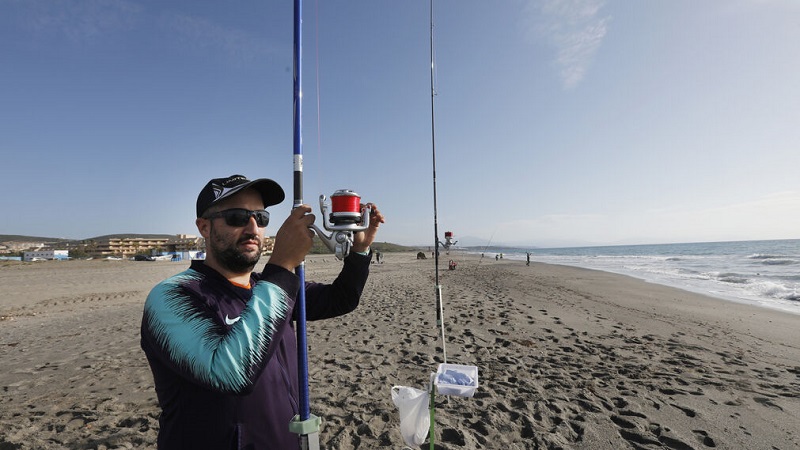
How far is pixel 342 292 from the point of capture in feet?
7.64

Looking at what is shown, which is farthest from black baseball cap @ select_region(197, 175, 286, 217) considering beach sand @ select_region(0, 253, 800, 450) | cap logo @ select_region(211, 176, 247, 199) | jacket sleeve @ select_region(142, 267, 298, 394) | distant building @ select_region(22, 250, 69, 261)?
distant building @ select_region(22, 250, 69, 261)

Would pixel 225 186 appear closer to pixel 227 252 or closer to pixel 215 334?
pixel 227 252

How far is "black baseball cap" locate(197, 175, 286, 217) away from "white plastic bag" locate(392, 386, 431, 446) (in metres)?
1.90

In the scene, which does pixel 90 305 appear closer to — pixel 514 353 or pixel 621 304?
pixel 514 353

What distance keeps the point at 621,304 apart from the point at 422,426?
38.0 ft

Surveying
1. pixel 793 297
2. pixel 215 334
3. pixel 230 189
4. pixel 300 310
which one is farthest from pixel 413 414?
pixel 793 297

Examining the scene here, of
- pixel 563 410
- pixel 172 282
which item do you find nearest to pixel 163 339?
pixel 172 282

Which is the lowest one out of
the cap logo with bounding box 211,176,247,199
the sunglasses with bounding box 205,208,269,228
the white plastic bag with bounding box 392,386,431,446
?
the white plastic bag with bounding box 392,386,431,446

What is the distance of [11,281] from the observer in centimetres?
1811

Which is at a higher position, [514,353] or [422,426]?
[422,426]

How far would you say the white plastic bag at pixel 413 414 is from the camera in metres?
2.82

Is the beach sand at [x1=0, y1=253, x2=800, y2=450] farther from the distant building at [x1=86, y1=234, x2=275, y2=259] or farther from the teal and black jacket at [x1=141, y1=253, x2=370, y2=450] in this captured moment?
the distant building at [x1=86, y1=234, x2=275, y2=259]

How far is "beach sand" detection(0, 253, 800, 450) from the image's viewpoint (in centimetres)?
380

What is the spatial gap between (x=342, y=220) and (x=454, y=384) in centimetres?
191
